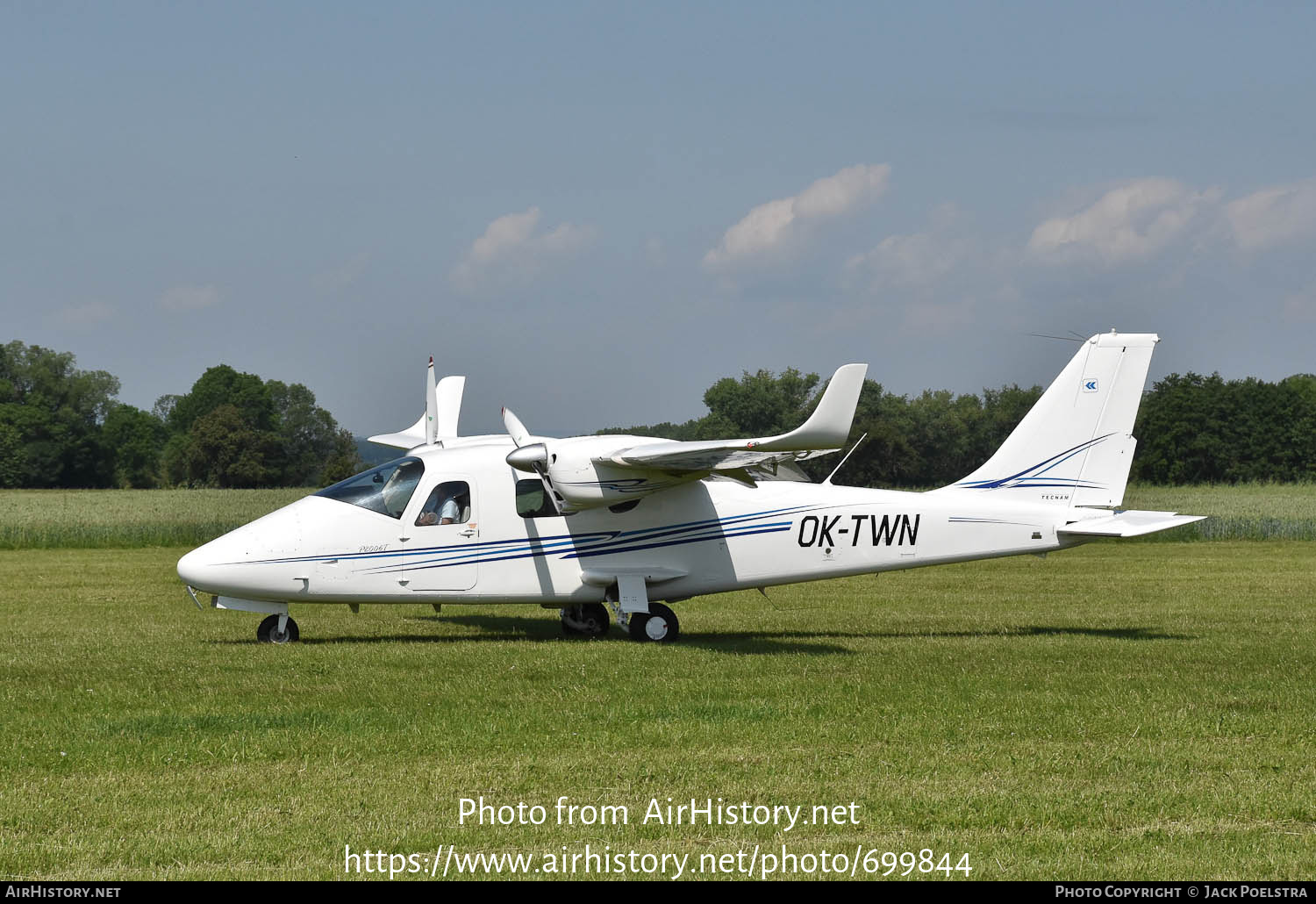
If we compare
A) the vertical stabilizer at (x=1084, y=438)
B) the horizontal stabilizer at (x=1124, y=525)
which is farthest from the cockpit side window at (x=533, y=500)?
the horizontal stabilizer at (x=1124, y=525)

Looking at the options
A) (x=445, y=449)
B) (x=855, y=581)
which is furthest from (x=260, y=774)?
(x=855, y=581)

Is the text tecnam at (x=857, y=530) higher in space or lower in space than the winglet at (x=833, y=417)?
lower

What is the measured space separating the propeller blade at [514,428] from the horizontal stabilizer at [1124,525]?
20.4 feet

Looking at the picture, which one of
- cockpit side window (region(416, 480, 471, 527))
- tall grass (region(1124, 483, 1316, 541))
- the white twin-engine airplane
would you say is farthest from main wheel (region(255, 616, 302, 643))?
tall grass (region(1124, 483, 1316, 541))

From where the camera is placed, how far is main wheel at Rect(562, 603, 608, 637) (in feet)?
51.5

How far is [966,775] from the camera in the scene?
7.65m

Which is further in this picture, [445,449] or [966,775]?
[445,449]

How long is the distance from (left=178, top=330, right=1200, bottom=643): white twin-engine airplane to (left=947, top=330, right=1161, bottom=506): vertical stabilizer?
2cm

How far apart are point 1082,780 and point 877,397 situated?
5648cm

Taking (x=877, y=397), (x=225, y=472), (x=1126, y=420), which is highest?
(x=877, y=397)

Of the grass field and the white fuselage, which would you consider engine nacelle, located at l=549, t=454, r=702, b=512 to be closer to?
the white fuselage

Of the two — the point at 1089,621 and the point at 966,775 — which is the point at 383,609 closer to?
the point at 1089,621

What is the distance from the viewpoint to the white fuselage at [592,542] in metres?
14.0

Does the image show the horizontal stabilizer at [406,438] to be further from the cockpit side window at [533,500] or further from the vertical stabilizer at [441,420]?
the cockpit side window at [533,500]
